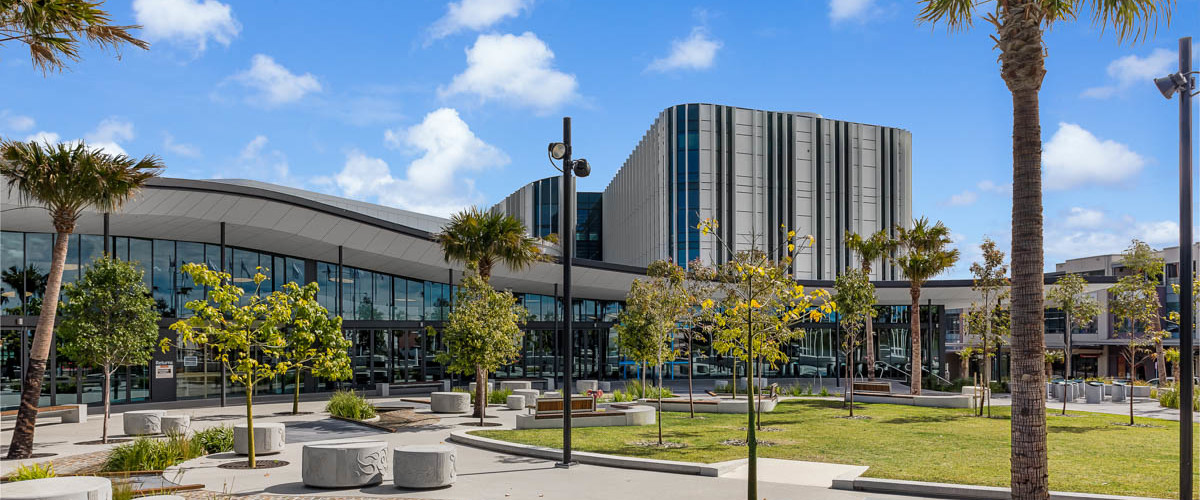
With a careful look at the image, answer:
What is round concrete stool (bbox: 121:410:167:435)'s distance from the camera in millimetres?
20316

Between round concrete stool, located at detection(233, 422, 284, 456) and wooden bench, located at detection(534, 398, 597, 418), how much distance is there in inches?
259

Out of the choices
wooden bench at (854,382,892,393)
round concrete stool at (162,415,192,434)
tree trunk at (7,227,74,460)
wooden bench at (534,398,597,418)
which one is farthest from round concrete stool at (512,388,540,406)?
tree trunk at (7,227,74,460)

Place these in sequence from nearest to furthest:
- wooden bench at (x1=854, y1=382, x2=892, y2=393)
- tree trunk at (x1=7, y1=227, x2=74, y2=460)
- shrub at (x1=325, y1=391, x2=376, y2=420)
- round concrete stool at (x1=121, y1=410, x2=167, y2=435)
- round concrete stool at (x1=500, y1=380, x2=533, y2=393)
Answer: tree trunk at (x1=7, y1=227, x2=74, y2=460) → round concrete stool at (x1=121, y1=410, x2=167, y2=435) → shrub at (x1=325, y1=391, x2=376, y2=420) → wooden bench at (x1=854, y1=382, x2=892, y2=393) → round concrete stool at (x1=500, y1=380, x2=533, y2=393)

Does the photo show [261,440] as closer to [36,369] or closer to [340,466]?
[340,466]

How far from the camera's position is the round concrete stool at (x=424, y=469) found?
42.2 ft

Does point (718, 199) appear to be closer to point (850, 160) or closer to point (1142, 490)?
point (850, 160)

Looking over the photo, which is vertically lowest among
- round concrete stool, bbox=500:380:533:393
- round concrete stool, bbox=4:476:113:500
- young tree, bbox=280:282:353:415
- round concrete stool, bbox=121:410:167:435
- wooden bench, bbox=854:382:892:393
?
round concrete stool, bbox=500:380:533:393

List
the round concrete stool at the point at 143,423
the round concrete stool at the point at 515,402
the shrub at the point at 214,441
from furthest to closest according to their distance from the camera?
the round concrete stool at the point at 515,402, the round concrete stool at the point at 143,423, the shrub at the point at 214,441

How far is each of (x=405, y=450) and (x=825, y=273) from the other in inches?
2082

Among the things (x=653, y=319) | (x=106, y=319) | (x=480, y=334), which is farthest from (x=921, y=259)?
(x=106, y=319)

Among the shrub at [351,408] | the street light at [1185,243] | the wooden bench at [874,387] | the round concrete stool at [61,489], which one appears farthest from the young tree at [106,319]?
the wooden bench at [874,387]

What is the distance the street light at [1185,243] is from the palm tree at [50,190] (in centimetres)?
1902

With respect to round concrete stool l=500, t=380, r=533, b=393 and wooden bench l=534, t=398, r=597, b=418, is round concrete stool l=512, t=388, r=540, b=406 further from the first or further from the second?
wooden bench l=534, t=398, r=597, b=418

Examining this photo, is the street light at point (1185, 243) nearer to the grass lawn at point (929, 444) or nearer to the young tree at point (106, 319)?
the grass lawn at point (929, 444)
